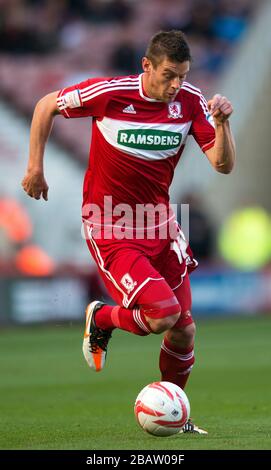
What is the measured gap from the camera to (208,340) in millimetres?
14453

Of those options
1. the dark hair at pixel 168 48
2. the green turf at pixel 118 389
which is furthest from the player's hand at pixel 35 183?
the green turf at pixel 118 389

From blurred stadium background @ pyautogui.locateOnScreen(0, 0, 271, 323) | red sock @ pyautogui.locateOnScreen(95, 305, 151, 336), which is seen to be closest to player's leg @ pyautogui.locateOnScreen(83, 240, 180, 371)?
red sock @ pyautogui.locateOnScreen(95, 305, 151, 336)

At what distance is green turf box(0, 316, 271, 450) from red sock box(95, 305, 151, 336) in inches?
26.1

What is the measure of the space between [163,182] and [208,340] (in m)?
7.23

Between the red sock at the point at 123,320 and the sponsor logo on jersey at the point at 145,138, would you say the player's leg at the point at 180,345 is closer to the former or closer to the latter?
the red sock at the point at 123,320

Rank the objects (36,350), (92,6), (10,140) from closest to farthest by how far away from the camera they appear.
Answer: (36,350), (10,140), (92,6)

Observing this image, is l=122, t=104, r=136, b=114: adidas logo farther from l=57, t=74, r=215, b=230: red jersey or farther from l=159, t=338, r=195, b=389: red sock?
l=159, t=338, r=195, b=389: red sock

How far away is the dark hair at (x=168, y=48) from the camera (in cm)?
704

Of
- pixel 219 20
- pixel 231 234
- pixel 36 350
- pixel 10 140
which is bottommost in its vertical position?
pixel 36 350

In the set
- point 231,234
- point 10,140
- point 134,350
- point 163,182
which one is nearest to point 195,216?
point 231,234

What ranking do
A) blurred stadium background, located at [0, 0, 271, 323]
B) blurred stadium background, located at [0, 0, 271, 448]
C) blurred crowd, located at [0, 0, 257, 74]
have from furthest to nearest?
1. blurred crowd, located at [0, 0, 257, 74]
2. blurred stadium background, located at [0, 0, 271, 323]
3. blurred stadium background, located at [0, 0, 271, 448]

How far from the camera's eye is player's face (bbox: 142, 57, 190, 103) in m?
7.05
